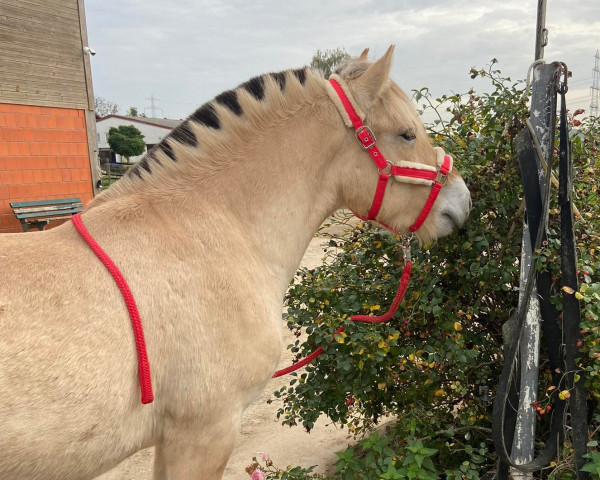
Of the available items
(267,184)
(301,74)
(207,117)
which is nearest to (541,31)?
(301,74)

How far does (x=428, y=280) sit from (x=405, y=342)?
41 centimetres

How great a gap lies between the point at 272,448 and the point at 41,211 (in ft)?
21.1

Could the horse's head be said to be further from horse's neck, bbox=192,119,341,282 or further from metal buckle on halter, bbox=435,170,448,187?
horse's neck, bbox=192,119,341,282

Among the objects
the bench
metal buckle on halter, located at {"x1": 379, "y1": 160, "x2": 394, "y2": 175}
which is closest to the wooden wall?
the bench

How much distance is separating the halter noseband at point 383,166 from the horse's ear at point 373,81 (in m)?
0.05

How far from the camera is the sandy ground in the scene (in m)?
3.40

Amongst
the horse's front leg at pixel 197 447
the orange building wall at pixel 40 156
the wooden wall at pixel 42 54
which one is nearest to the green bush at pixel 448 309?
the horse's front leg at pixel 197 447

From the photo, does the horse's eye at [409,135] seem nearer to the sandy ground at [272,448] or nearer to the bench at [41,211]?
the sandy ground at [272,448]

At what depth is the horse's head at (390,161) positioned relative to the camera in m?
2.21

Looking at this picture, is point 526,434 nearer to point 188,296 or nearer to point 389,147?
point 389,147

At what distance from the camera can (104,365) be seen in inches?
65.7

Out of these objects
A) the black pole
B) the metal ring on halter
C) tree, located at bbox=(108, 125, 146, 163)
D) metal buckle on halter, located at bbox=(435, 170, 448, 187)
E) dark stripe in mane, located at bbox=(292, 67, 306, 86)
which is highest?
tree, located at bbox=(108, 125, 146, 163)

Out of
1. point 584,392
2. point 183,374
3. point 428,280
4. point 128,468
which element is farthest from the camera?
point 128,468

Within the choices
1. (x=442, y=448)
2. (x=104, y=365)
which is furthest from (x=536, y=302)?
(x=104, y=365)
